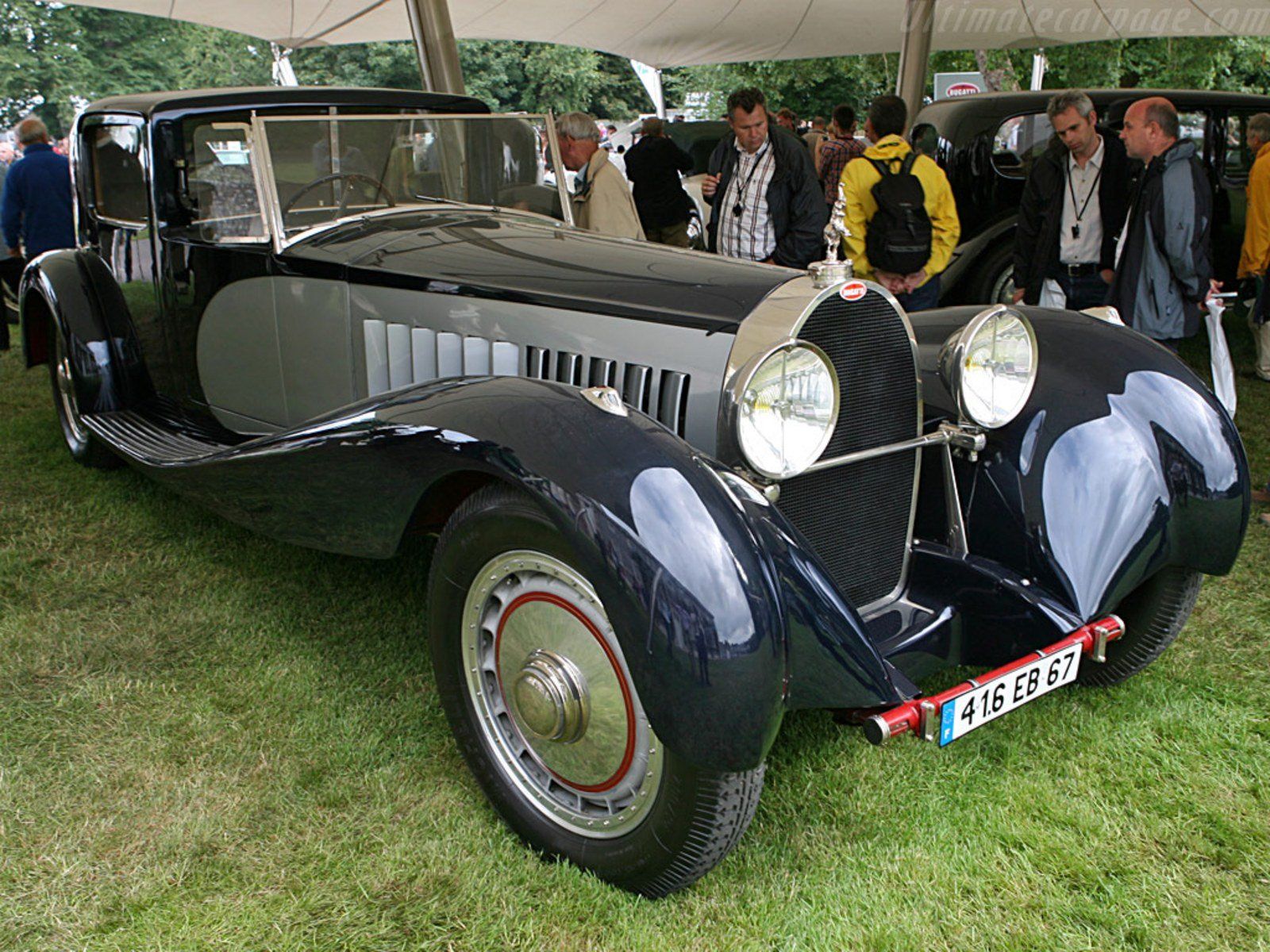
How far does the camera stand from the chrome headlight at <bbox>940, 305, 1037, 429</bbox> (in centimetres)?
255

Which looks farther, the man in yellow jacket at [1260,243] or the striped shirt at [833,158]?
the striped shirt at [833,158]

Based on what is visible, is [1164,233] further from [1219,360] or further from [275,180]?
[275,180]

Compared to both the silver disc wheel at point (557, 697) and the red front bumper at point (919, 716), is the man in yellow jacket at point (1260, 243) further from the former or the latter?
the silver disc wheel at point (557, 697)

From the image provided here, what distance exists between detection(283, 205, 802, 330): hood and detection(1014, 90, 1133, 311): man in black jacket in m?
2.89

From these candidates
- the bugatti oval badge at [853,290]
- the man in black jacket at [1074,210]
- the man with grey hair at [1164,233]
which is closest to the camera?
the bugatti oval badge at [853,290]

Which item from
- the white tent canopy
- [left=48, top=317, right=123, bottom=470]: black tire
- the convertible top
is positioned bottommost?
[left=48, top=317, right=123, bottom=470]: black tire

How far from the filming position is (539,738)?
7.38ft

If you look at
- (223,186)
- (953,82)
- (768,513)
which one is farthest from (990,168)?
(953,82)

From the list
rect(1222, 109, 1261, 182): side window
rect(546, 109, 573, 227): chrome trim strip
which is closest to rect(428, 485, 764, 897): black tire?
rect(546, 109, 573, 227): chrome trim strip

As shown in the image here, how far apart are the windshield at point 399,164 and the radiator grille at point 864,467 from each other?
184cm

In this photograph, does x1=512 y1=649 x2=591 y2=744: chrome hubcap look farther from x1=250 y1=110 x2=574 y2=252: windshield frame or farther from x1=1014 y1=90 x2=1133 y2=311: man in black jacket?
x1=1014 y1=90 x2=1133 y2=311: man in black jacket

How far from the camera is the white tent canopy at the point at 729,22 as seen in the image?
33.2ft

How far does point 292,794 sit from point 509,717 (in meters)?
0.62

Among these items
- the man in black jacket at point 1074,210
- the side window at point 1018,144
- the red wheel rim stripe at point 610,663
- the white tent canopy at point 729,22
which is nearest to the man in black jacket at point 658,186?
the side window at point 1018,144
